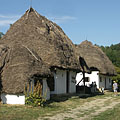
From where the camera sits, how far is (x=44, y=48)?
58.7ft

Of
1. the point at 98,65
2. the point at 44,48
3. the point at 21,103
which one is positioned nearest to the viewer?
the point at 21,103

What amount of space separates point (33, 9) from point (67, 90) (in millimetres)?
7946

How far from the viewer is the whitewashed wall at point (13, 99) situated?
13.9 metres

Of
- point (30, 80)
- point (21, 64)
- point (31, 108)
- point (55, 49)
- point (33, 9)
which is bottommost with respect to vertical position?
point (31, 108)

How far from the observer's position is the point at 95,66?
31000 millimetres

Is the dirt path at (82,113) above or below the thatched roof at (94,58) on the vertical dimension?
below

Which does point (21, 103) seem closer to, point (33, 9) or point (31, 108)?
point (31, 108)

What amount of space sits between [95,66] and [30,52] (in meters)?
16.8

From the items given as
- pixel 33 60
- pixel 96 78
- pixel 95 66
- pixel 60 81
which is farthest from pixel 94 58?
pixel 33 60

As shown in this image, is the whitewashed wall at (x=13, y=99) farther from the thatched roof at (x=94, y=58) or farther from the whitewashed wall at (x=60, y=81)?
the thatched roof at (x=94, y=58)

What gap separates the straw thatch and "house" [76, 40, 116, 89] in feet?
35.0

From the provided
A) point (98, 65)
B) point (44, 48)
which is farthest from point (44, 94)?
point (98, 65)

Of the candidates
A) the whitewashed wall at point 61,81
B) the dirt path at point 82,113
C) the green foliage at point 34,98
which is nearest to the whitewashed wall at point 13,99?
the green foliage at point 34,98

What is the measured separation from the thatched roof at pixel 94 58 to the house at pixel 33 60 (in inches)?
396
